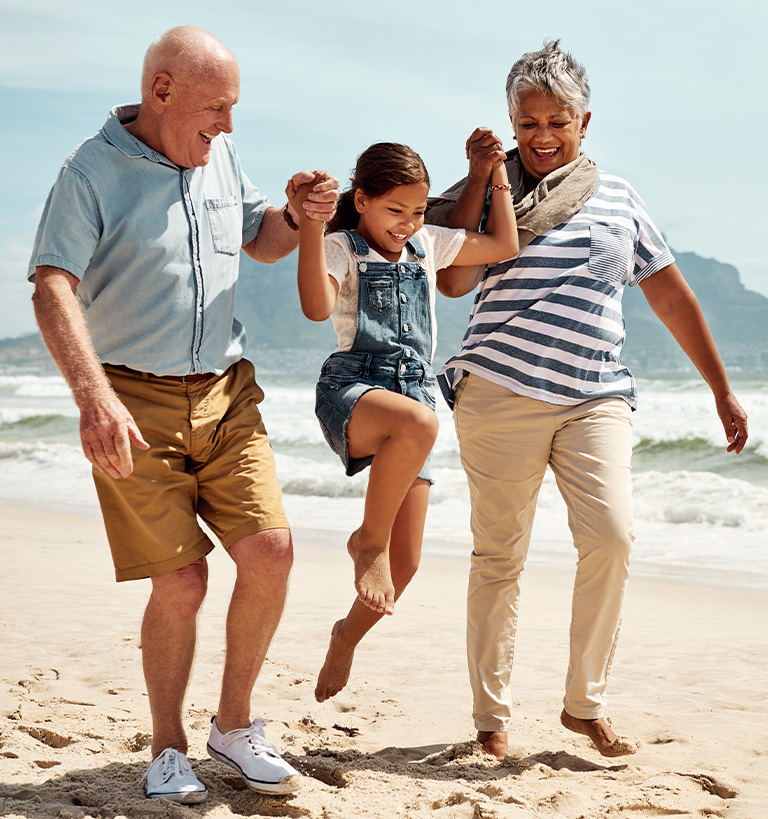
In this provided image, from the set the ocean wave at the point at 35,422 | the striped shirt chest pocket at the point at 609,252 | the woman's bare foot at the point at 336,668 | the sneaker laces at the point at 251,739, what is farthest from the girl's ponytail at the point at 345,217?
the ocean wave at the point at 35,422

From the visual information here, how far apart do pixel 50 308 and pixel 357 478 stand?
10.0 m

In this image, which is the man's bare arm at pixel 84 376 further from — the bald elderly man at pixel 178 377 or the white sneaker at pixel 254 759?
the white sneaker at pixel 254 759

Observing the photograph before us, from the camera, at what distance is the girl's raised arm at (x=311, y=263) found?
2.76 metres

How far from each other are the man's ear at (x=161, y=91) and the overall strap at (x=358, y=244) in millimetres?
676

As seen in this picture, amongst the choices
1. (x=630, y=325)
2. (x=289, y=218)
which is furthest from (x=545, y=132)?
(x=630, y=325)

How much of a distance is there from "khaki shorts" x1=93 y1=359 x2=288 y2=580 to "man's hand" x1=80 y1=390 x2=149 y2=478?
0.32 m

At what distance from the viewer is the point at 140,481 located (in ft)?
8.73

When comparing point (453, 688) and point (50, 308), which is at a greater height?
point (50, 308)

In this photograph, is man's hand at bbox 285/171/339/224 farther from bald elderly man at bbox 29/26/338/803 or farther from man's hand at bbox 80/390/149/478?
man's hand at bbox 80/390/149/478

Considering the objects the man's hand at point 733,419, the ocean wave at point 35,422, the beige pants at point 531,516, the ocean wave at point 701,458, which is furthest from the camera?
the ocean wave at point 35,422

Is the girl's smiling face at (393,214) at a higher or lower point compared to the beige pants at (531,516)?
higher

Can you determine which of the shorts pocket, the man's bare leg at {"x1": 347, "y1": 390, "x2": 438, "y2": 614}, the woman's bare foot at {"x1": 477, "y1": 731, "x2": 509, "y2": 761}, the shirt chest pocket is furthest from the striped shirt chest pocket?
the woman's bare foot at {"x1": 477, "y1": 731, "x2": 509, "y2": 761}

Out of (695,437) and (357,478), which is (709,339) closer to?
(357,478)

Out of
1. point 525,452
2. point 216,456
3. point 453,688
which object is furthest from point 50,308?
point 453,688
